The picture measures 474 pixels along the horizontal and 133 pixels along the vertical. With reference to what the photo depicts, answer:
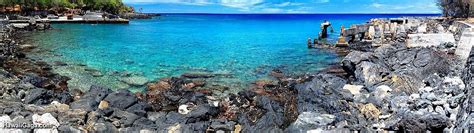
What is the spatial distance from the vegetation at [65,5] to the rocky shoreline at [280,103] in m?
80.1

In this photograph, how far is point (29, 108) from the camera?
14.7m

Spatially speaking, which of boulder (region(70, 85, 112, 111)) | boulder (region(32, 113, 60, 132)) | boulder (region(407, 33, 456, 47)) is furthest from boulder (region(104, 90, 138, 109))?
boulder (region(407, 33, 456, 47))

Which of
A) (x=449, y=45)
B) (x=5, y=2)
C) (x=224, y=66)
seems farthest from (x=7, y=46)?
(x=5, y=2)

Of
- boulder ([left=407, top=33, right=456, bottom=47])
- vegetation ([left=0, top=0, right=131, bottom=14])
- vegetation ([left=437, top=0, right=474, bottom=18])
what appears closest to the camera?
boulder ([left=407, top=33, right=456, bottom=47])

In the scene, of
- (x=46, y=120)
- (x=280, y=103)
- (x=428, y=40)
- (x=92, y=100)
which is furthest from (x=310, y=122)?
Answer: (x=428, y=40)

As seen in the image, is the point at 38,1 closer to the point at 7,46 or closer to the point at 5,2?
the point at 5,2

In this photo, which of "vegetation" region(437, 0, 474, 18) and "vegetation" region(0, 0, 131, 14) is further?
"vegetation" region(0, 0, 131, 14)

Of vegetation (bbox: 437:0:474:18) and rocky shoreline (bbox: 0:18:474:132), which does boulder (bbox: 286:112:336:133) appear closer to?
rocky shoreline (bbox: 0:18:474:132)

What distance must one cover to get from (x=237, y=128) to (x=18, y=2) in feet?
316

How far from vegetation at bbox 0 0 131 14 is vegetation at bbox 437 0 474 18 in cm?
8892

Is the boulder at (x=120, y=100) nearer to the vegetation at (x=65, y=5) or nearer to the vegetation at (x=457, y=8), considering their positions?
the vegetation at (x=457, y=8)

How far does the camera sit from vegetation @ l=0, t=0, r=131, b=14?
93863 millimetres

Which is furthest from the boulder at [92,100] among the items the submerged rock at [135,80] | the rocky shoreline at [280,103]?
the submerged rock at [135,80]

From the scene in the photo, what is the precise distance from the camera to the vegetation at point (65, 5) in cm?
9386
